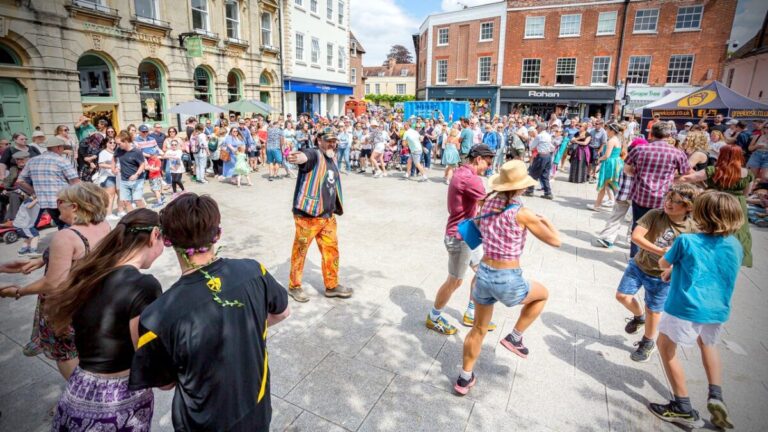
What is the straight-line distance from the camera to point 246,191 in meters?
10.8

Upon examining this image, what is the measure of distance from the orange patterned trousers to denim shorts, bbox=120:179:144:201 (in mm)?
4981

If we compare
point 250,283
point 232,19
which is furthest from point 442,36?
point 250,283

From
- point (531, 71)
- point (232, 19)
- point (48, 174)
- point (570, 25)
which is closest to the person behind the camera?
point (48, 174)

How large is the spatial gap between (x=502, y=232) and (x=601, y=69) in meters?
30.8

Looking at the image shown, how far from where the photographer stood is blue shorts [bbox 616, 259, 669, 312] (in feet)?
11.3

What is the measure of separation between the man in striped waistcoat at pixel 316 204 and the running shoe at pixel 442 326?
52.1 inches

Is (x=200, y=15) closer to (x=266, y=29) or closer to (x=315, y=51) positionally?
(x=266, y=29)

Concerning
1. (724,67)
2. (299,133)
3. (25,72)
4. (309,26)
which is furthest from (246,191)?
(724,67)

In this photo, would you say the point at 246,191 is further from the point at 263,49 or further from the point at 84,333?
the point at 263,49

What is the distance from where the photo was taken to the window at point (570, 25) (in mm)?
27984

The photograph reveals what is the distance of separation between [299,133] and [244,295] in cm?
1308

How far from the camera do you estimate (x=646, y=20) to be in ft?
86.9

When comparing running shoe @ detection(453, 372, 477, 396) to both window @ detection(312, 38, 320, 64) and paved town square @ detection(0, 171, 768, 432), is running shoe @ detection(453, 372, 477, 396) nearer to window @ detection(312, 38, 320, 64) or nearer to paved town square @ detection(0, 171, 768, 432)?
paved town square @ detection(0, 171, 768, 432)

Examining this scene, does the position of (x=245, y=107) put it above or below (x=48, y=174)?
above
